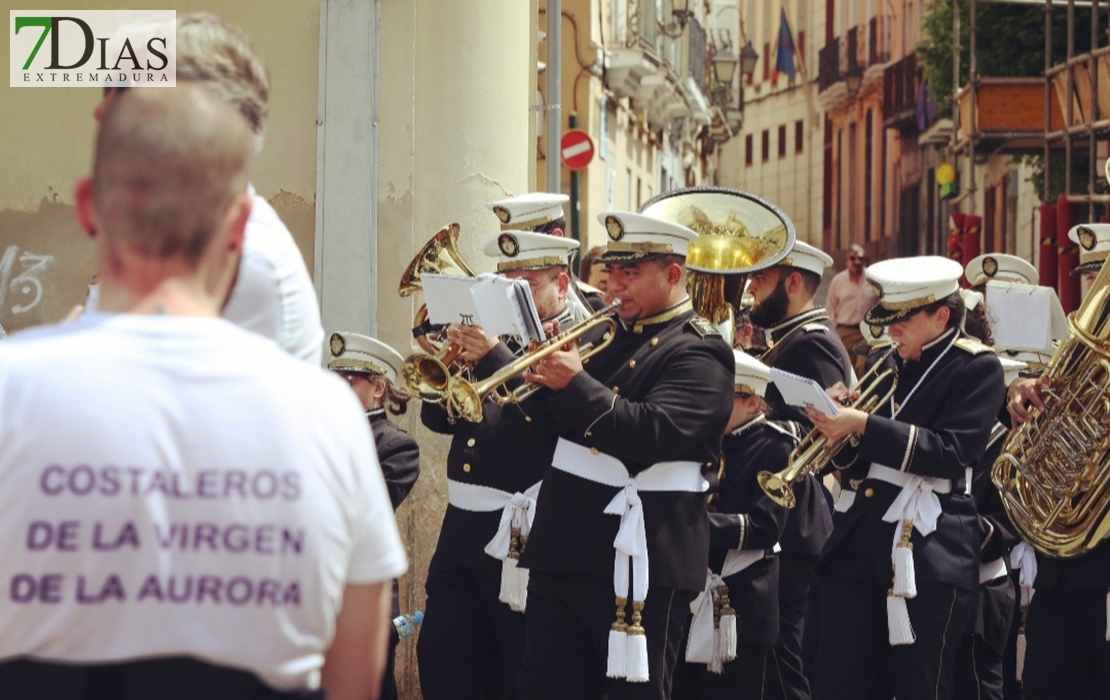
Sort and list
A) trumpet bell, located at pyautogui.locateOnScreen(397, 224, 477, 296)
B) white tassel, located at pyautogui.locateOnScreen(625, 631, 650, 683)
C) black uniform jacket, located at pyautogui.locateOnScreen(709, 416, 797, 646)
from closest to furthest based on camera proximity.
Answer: white tassel, located at pyautogui.locateOnScreen(625, 631, 650, 683) → black uniform jacket, located at pyautogui.locateOnScreen(709, 416, 797, 646) → trumpet bell, located at pyautogui.locateOnScreen(397, 224, 477, 296)

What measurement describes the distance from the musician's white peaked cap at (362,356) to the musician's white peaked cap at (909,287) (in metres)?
1.98

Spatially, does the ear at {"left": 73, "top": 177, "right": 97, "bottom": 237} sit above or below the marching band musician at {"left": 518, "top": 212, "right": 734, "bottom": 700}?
above

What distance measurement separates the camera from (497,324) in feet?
21.0

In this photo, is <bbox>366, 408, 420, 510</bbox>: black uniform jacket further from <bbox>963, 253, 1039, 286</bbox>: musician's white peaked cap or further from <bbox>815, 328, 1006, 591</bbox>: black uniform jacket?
<bbox>963, 253, 1039, 286</bbox>: musician's white peaked cap

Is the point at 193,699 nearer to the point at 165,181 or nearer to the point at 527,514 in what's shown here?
the point at 165,181

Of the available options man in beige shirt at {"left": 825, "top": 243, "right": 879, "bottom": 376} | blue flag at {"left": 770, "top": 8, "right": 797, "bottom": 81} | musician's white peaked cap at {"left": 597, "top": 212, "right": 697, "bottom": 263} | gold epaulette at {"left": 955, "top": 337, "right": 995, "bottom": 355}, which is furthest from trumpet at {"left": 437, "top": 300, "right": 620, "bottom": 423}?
blue flag at {"left": 770, "top": 8, "right": 797, "bottom": 81}

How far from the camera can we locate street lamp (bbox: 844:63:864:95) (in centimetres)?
4916

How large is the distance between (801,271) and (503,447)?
72.2 inches

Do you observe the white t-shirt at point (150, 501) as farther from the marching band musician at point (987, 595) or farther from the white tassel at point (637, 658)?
the marching band musician at point (987, 595)

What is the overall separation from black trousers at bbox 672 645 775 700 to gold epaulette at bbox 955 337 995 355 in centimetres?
137

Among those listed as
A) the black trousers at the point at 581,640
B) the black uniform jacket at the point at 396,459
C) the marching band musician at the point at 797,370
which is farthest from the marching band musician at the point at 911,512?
the black uniform jacket at the point at 396,459

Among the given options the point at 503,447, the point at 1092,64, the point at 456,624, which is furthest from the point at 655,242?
the point at 1092,64

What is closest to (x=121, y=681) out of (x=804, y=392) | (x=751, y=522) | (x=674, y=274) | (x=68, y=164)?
(x=674, y=274)

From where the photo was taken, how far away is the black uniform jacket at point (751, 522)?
23.9ft
